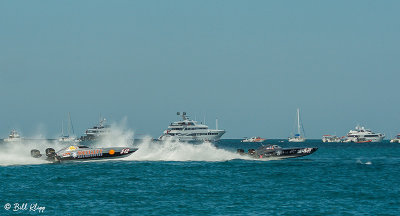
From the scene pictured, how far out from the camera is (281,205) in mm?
26703

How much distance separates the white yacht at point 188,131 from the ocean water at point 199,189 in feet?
448

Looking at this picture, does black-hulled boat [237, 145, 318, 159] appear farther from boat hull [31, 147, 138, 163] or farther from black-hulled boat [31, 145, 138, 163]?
black-hulled boat [31, 145, 138, 163]

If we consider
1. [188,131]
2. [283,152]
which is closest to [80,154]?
[283,152]

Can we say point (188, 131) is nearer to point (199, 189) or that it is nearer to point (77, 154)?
point (77, 154)

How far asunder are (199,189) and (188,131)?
507 feet

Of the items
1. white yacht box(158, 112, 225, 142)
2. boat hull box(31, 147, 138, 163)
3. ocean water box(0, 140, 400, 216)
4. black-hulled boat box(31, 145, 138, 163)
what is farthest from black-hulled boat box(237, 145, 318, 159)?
white yacht box(158, 112, 225, 142)

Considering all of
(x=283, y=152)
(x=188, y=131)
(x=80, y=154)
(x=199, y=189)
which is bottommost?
(x=199, y=189)

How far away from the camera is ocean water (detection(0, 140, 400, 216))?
85.2ft

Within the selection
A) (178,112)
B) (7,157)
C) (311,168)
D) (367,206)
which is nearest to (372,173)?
(311,168)

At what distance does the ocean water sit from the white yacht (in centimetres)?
13640

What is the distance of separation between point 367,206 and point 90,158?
102 ft

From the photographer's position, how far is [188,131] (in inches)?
7372

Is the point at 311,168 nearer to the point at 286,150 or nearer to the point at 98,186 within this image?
the point at 286,150

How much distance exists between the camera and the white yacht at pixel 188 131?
187 metres
